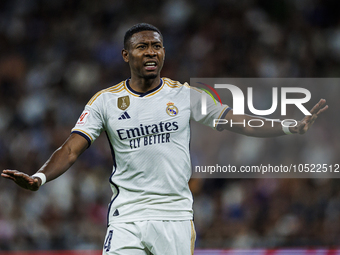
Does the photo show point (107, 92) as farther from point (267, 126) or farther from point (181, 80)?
point (181, 80)

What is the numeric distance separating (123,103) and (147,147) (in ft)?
1.42

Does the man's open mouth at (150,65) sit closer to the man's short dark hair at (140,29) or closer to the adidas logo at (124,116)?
the man's short dark hair at (140,29)

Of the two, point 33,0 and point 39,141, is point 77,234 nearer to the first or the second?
point 39,141

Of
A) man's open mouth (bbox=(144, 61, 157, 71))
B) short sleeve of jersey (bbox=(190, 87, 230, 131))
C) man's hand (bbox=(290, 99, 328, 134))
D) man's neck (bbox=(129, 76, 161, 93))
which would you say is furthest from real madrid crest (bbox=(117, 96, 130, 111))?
man's hand (bbox=(290, 99, 328, 134))

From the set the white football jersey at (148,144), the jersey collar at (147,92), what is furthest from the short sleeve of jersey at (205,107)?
the jersey collar at (147,92)

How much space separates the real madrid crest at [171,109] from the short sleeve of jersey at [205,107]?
0.48ft

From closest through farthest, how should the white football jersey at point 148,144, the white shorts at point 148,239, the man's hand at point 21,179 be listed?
the man's hand at point 21,179 < the white shorts at point 148,239 < the white football jersey at point 148,144

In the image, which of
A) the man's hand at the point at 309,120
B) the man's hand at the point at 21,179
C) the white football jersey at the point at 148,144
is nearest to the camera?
the man's hand at the point at 21,179

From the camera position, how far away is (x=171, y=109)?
12.6 feet

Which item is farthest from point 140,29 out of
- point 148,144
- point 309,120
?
point 309,120

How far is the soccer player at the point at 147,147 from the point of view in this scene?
141 inches

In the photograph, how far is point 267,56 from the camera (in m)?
10.3

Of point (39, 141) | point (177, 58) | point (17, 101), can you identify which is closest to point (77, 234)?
point (39, 141)

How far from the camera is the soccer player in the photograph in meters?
3.59
